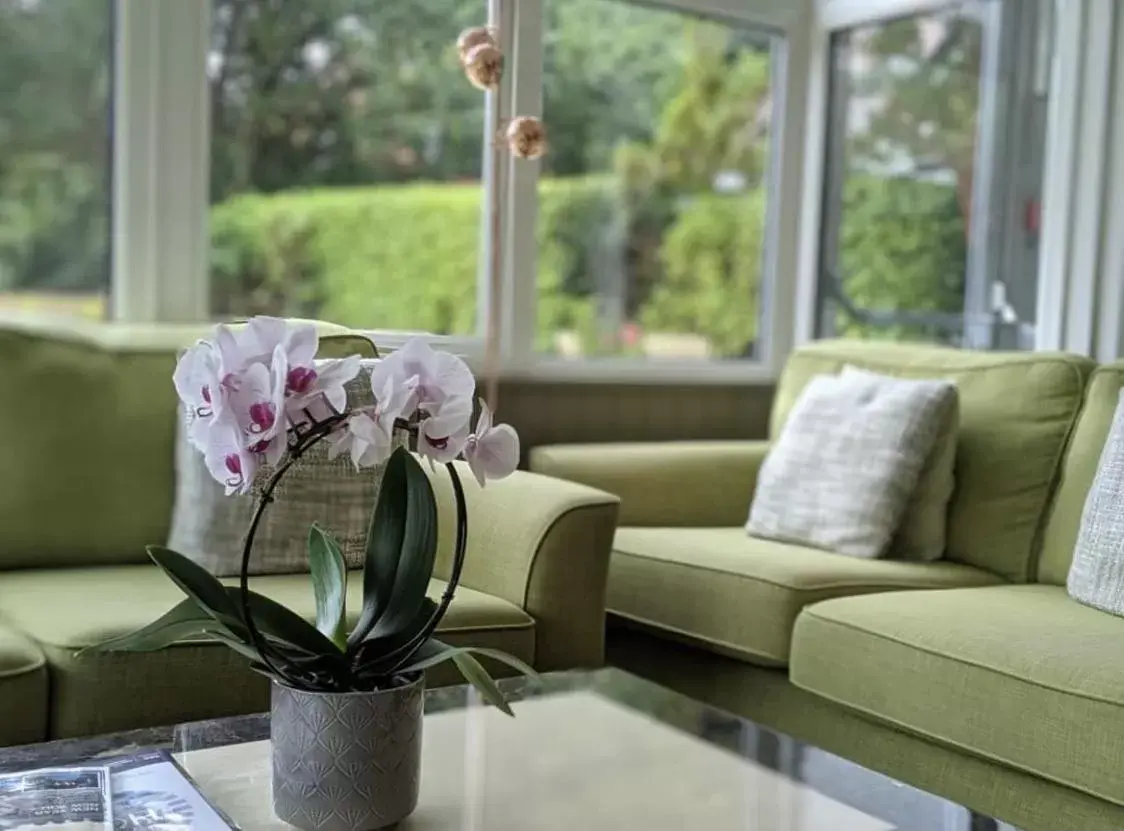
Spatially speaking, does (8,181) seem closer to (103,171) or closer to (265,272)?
(103,171)

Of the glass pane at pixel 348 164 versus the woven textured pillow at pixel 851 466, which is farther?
the glass pane at pixel 348 164

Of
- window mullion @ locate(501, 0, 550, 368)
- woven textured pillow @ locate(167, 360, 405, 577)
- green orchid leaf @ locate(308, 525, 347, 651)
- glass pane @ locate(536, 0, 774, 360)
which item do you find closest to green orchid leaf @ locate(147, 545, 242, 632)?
→ green orchid leaf @ locate(308, 525, 347, 651)

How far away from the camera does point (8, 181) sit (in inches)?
103

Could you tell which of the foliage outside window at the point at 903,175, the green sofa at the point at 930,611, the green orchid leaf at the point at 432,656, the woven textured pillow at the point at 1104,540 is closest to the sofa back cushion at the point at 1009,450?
the green sofa at the point at 930,611

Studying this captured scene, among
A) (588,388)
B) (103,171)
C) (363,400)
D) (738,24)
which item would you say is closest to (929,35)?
(738,24)

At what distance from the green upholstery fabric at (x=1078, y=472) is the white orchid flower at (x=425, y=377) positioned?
5.24 ft

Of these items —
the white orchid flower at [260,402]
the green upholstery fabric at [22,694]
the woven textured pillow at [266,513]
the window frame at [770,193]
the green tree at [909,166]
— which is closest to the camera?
the white orchid flower at [260,402]

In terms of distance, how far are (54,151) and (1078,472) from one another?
7.29ft

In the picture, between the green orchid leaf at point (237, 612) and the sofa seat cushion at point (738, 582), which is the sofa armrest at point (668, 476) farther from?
the green orchid leaf at point (237, 612)

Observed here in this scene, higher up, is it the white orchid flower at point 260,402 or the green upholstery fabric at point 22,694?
the white orchid flower at point 260,402

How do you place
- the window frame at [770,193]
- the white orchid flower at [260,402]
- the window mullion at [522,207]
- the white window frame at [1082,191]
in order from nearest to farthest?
the white orchid flower at [260,402]
the window frame at [770,193]
the white window frame at [1082,191]
the window mullion at [522,207]

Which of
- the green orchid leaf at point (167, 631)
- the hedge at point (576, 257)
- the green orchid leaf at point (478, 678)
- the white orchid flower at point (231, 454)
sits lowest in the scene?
the green orchid leaf at point (478, 678)

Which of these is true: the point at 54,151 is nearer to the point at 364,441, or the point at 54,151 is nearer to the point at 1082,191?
the point at 364,441

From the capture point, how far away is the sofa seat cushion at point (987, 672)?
5.61 ft
